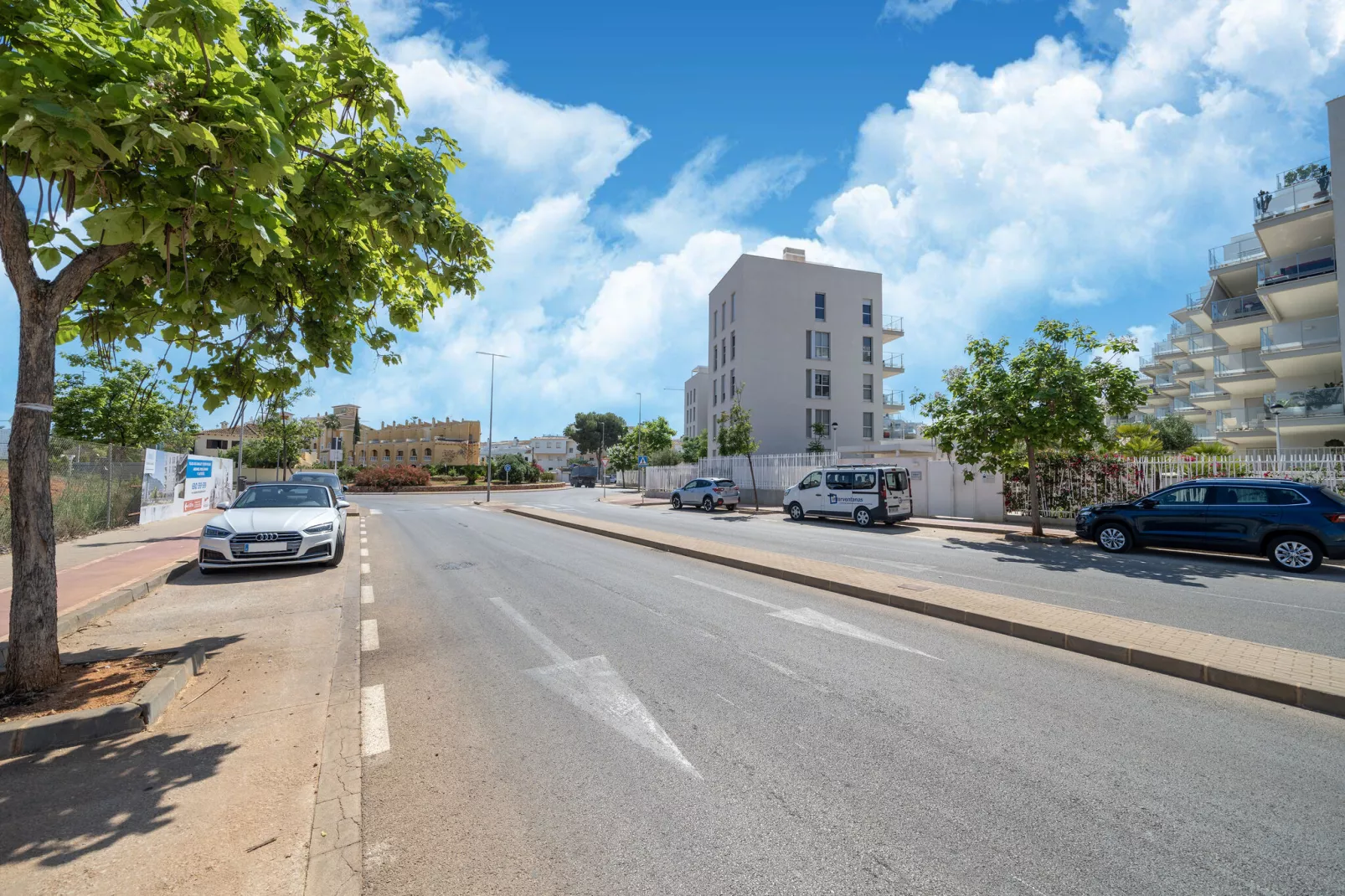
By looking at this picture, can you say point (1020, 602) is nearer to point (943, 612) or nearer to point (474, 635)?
point (943, 612)

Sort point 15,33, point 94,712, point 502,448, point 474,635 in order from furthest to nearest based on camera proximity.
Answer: point 502,448 → point 474,635 → point 94,712 → point 15,33

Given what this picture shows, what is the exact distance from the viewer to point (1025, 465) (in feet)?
62.0

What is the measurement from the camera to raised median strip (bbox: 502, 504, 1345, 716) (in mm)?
4672

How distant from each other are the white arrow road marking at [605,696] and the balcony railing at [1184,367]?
65167 millimetres

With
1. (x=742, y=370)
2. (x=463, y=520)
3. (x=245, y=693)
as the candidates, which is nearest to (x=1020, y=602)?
(x=245, y=693)

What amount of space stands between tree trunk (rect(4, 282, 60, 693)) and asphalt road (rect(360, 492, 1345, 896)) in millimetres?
2106

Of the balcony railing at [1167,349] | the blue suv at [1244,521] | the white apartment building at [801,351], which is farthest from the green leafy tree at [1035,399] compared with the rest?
the balcony railing at [1167,349]

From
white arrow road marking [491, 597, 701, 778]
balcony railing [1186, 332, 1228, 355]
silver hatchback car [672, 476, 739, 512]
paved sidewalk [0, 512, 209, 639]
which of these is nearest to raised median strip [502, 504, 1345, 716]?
white arrow road marking [491, 597, 701, 778]

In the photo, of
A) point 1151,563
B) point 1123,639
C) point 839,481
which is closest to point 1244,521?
point 1151,563

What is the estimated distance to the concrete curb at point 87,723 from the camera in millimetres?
3482

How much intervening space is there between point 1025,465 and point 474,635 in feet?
60.7

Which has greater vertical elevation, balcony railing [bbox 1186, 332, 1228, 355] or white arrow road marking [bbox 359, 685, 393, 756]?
balcony railing [bbox 1186, 332, 1228, 355]

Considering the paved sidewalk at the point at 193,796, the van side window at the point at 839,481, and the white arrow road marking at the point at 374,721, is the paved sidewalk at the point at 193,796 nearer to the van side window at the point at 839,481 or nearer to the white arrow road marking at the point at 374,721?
the white arrow road marking at the point at 374,721

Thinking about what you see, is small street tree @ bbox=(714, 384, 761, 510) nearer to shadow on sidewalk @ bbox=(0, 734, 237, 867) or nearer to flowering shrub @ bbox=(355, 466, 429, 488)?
shadow on sidewalk @ bbox=(0, 734, 237, 867)
